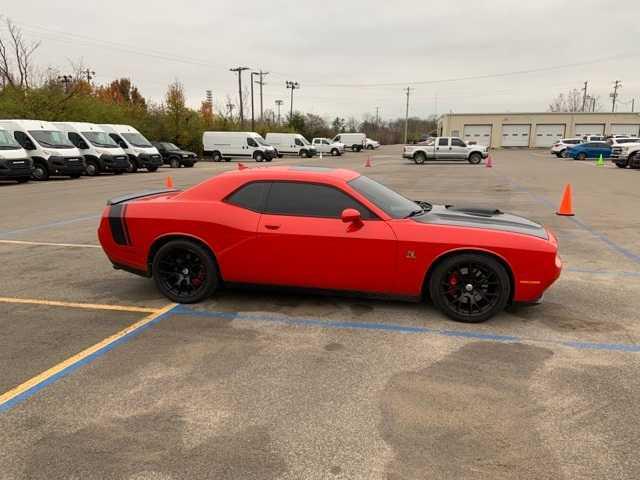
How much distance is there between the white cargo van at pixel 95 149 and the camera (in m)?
24.2

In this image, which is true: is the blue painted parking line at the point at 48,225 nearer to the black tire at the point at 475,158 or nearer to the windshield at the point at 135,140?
the windshield at the point at 135,140

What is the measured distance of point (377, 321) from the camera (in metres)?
4.62

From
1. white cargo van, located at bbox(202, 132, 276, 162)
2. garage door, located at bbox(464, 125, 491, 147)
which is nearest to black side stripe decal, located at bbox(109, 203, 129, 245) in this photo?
white cargo van, located at bbox(202, 132, 276, 162)

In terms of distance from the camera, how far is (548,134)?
70.4 meters

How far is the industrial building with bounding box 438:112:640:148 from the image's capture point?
68.8m

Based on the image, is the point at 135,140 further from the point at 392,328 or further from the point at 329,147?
the point at 329,147

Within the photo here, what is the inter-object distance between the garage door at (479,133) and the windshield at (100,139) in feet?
189

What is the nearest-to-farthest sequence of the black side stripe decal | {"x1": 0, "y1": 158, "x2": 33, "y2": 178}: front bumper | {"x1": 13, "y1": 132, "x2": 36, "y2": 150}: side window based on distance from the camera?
the black side stripe decal
{"x1": 0, "y1": 158, "x2": 33, "y2": 178}: front bumper
{"x1": 13, "y1": 132, "x2": 36, "y2": 150}: side window

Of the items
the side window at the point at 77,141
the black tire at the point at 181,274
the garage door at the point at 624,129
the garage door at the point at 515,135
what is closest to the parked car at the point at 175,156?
the side window at the point at 77,141

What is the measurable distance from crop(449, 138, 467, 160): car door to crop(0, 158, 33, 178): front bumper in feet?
88.8

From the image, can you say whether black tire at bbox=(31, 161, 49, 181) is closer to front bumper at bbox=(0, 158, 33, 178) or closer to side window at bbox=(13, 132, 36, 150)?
side window at bbox=(13, 132, 36, 150)

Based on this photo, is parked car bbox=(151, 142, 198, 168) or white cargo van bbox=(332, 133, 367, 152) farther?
white cargo van bbox=(332, 133, 367, 152)

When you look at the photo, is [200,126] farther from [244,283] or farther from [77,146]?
[244,283]

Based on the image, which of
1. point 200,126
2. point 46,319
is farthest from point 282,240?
point 200,126
